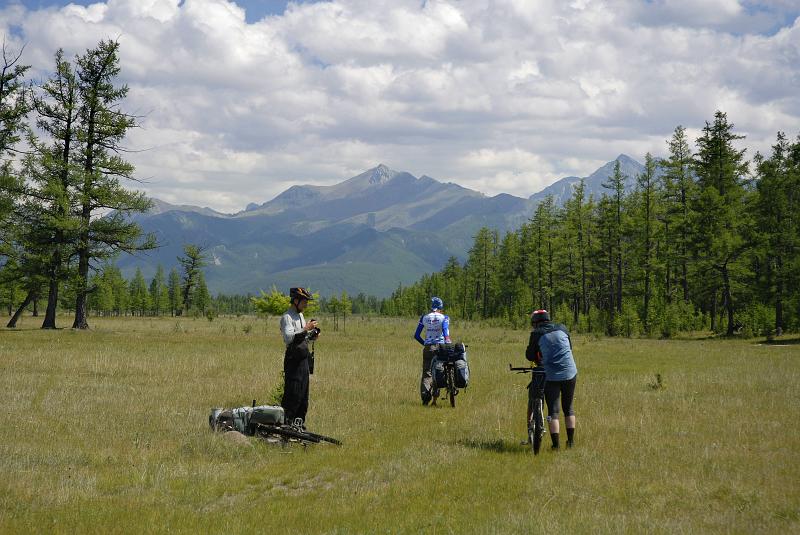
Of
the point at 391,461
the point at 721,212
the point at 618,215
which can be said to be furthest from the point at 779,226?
the point at 391,461

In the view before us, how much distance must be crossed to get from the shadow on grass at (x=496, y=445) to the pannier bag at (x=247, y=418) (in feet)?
11.0

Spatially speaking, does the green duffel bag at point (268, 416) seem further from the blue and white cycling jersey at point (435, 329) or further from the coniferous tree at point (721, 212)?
the coniferous tree at point (721, 212)

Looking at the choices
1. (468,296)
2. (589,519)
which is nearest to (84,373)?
(589,519)

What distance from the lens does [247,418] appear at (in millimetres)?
11742

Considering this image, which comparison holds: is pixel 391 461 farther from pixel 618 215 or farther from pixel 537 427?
pixel 618 215

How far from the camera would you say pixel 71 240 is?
35875mm

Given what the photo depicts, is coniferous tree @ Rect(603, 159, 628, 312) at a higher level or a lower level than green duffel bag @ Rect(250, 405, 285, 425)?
higher

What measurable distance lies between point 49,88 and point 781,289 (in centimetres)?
4663

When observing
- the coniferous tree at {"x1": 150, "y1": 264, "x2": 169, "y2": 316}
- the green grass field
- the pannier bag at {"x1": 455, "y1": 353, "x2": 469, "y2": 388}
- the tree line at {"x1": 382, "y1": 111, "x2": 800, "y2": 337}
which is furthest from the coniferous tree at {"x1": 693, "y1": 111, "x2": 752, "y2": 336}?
the coniferous tree at {"x1": 150, "y1": 264, "x2": 169, "y2": 316}

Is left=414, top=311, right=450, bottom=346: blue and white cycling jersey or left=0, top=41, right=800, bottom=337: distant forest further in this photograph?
left=0, top=41, right=800, bottom=337: distant forest

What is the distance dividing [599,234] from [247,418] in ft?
196

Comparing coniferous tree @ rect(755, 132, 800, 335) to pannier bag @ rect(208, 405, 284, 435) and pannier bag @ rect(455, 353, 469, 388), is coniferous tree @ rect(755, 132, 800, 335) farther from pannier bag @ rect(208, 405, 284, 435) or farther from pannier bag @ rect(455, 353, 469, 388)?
pannier bag @ rect(208, 405, 284, 435)

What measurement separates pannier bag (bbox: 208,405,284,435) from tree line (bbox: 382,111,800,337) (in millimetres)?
38698

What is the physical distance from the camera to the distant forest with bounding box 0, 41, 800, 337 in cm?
3503
